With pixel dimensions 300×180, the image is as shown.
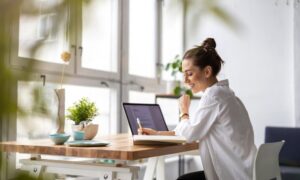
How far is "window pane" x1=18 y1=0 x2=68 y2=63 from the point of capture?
0.28 metres

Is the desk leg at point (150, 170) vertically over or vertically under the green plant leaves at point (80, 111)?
under

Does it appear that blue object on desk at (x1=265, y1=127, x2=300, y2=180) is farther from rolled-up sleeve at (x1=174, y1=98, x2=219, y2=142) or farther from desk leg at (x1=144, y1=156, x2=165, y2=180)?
rolled-up sleeve at (x1=174, y1=98, x2=219, y2=142)

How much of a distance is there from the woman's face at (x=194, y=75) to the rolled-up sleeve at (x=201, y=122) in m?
0.15

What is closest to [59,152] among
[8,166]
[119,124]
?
[8,166]

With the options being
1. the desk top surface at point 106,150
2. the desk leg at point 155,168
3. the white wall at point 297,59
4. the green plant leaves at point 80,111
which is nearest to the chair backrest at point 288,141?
the white wall at point 297,59

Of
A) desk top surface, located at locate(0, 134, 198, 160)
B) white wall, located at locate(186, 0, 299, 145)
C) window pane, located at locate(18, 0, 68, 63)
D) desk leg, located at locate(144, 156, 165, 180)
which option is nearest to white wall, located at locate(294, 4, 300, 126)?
white wall, located at locate(186, 0, 299, 145)

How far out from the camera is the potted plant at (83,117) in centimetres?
203

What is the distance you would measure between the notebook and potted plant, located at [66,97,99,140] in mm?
218

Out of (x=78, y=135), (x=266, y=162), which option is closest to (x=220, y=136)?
(x=266, y=162)

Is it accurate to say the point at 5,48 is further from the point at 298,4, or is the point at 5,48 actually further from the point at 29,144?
the point at 298,4

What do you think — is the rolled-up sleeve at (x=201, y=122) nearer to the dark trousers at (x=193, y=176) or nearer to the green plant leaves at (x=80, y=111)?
the dark trousers at (x=193, y=176)

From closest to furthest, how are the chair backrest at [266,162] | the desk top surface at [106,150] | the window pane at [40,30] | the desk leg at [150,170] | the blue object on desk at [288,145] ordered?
the window pane at [40,30] < the desk top surface at [106,150] < the chair backrest at [266,162] < the desk leg at [150,170] < the blue object on desk at [288,145]

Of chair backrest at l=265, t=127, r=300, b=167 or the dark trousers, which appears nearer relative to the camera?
the dark trousers

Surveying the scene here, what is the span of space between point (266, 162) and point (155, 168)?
0.92m
